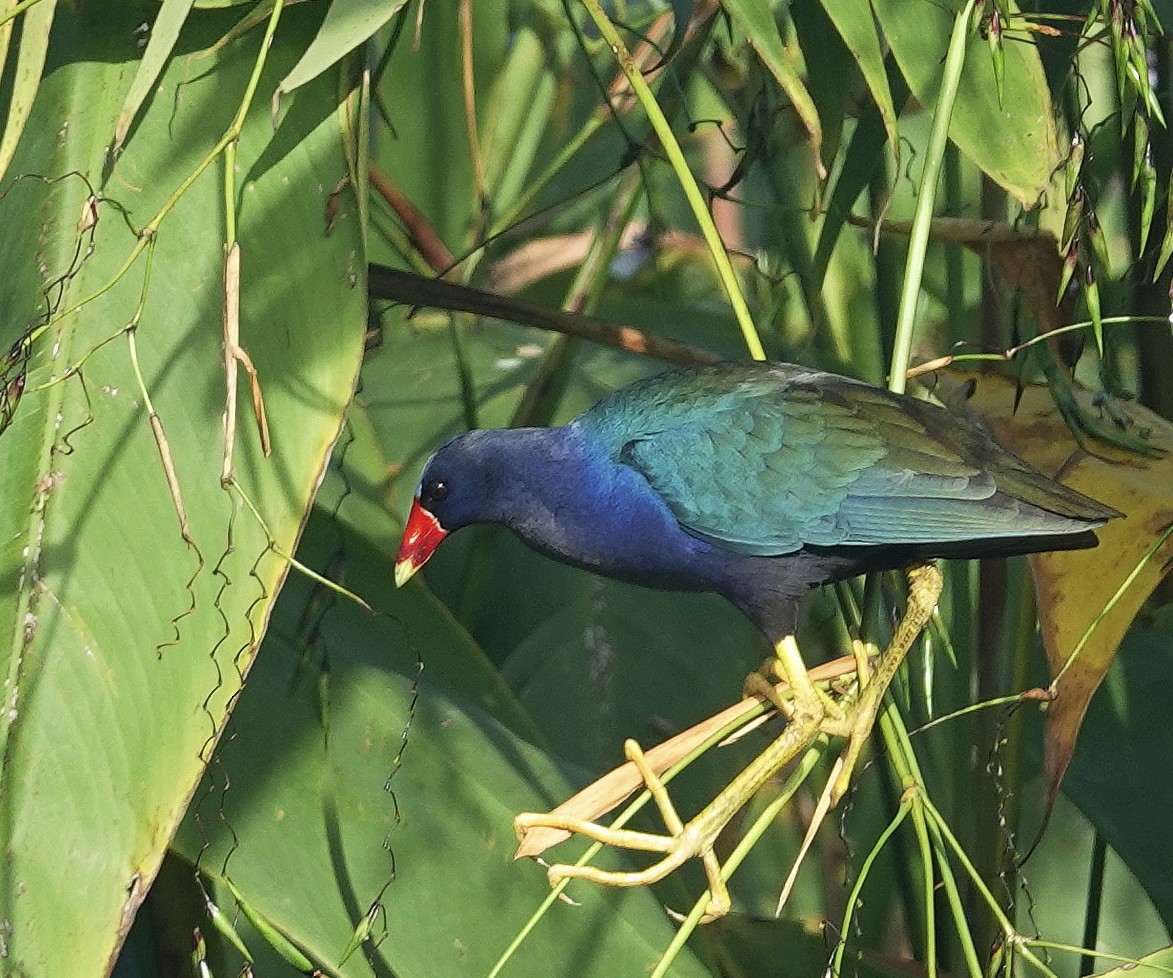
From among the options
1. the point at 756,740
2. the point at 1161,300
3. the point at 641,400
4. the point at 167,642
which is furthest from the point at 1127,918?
the point at 167,642

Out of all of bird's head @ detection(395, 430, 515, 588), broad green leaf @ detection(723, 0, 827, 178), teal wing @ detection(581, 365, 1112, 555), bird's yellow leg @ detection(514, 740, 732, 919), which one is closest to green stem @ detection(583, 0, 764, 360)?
broad green leaf @ detection(723, 0, 827, 178)

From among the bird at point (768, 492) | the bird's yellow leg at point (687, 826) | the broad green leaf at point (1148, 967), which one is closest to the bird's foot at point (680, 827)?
the bird's yellow leg at point (687, 826)

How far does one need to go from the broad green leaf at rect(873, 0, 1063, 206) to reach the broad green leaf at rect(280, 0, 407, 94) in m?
0.36

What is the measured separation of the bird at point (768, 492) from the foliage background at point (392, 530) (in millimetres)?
81

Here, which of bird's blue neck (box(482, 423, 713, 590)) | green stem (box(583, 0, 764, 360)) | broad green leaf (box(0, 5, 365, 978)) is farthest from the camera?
bird's blue neck (box(482, 423, 713, 590))

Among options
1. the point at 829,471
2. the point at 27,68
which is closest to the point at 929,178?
the point at 829,471

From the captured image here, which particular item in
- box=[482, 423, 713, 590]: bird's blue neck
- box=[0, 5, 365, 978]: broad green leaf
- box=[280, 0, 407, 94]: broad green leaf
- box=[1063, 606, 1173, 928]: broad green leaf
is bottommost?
box=[1063, 606, 1173, 928]: broad green leaf

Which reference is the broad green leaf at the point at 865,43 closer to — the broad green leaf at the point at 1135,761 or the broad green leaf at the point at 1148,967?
the broad green leaf at the point at 1148,967

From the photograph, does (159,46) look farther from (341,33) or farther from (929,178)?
(929,178)

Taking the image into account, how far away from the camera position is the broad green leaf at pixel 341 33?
2.98ft

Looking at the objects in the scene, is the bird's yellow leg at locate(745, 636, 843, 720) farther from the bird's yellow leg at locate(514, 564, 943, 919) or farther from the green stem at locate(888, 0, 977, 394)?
the green stem at locate(888, 0, 977, 394)

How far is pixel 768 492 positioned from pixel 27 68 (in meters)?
0.63

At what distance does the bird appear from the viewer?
1158 millimetres

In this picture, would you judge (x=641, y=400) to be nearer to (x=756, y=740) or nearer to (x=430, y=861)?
(x=430, y=861)
